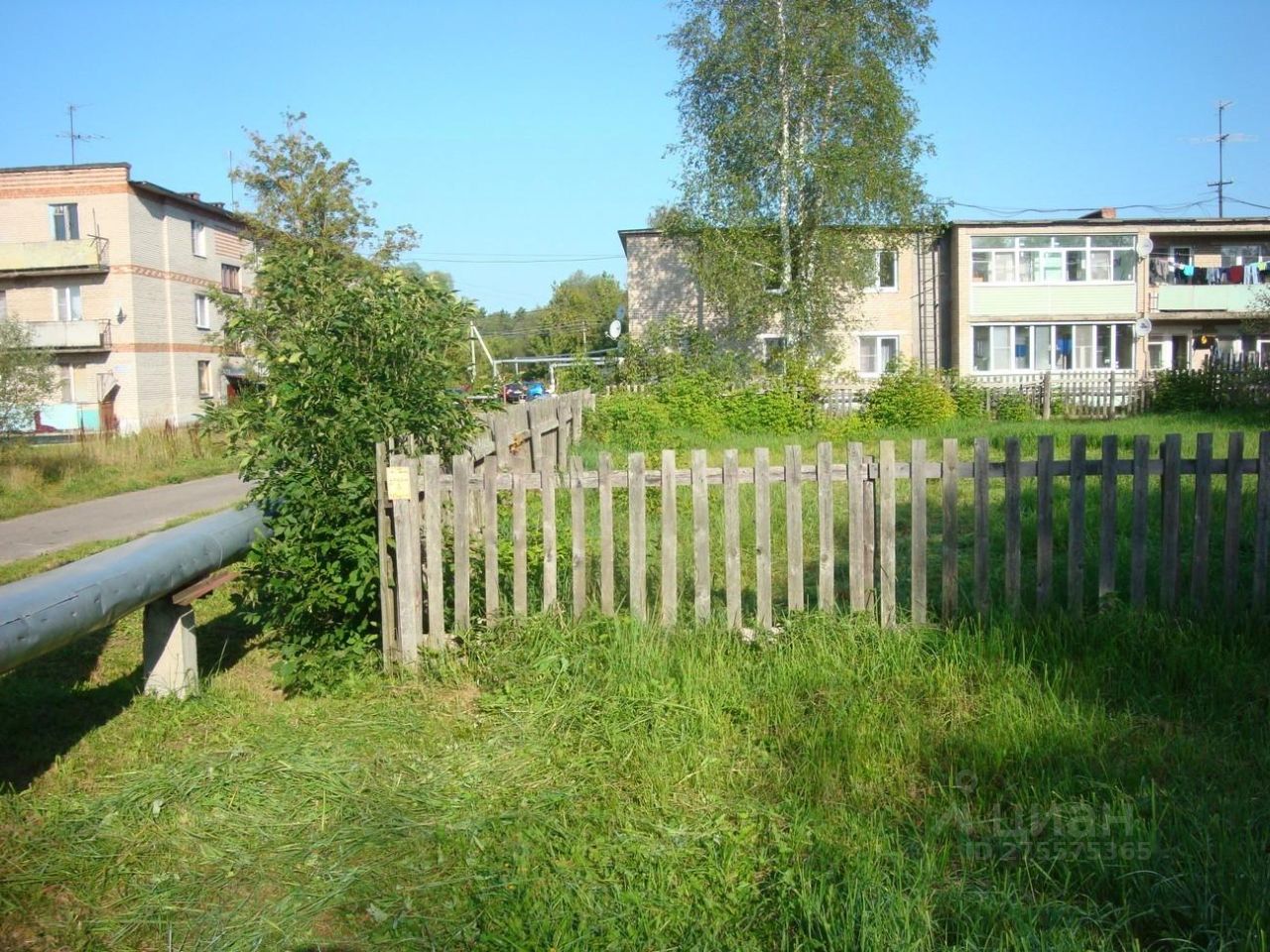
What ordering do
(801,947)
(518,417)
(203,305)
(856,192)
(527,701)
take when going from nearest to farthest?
(801,947), (527,701), (518,417), (856,192), (203,305)

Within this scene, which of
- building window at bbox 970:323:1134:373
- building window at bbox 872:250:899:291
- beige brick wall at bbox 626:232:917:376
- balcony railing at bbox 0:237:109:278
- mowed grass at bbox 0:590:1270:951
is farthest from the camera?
building window at bbox 970:323:1134:373

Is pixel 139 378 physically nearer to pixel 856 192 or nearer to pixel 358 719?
pixel 856 192

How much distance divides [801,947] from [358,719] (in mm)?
2842

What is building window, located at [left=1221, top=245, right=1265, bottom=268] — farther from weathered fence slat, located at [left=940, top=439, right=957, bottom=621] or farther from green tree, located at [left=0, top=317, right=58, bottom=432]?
weathered fence slat, located at [left=940, top=439, right=957, bottom=621]

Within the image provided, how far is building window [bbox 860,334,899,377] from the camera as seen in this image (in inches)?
1561

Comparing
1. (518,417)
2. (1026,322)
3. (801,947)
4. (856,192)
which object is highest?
(856,192)

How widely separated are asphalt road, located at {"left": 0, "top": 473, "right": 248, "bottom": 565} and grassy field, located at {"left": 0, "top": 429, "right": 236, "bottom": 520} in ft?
1.65

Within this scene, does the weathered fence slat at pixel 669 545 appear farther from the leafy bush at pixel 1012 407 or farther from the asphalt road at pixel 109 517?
the leafy bush at pixel 1012 407

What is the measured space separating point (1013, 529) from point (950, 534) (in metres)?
0.35

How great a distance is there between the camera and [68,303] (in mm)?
40625

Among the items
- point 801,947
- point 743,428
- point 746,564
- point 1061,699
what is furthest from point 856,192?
point 801,947

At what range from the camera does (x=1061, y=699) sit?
492cm

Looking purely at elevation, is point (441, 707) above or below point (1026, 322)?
below

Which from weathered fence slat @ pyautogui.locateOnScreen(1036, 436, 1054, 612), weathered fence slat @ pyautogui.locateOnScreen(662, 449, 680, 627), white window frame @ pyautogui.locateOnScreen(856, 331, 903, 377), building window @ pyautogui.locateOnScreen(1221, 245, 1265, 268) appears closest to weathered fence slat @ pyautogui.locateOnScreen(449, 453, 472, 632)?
weathered fence slat @ pyautogui.locateOnScreen(662, 449, 680, 627)
